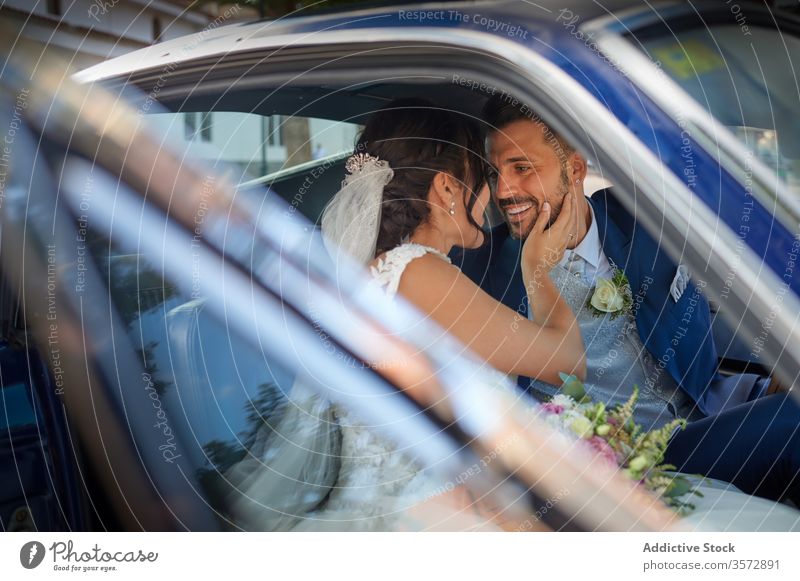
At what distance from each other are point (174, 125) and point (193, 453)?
0.62 metres

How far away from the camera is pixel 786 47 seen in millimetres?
1690

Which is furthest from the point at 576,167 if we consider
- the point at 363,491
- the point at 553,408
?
the point at 363,491

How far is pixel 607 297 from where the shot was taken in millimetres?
1779

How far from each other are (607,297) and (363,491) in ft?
2.23

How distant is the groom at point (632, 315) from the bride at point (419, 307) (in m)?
0.05

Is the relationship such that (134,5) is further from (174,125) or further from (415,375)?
(415,375)

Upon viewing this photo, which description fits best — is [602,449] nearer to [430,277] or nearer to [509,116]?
[430,277]

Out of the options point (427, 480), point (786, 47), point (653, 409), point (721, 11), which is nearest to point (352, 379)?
point (427, 480)

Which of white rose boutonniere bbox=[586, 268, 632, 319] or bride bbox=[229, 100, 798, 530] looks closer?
bride bbox=[229, 100, 798, 530]

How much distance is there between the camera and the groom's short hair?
1.53m

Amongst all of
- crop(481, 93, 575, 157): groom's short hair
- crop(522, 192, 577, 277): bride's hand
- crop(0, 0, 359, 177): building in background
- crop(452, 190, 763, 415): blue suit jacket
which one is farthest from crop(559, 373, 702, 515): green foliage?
crop(0, 0, 359, 177): building in background

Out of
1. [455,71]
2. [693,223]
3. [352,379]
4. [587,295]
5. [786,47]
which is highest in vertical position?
A: [786,47]

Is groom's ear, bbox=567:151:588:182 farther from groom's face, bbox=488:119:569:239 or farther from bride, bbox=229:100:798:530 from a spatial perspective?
bride, bbox=229:100:798:530

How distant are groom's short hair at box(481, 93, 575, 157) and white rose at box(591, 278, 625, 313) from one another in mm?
331
